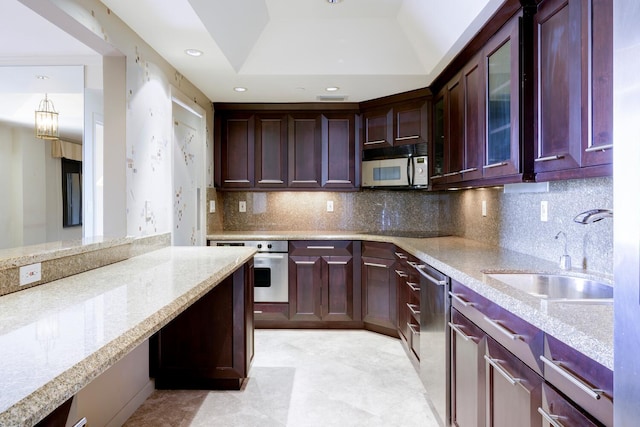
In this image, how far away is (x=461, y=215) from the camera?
11.7 ft

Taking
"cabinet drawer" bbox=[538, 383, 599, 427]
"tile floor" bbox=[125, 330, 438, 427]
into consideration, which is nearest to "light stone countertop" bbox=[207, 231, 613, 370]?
"cabinet drawer" bbox=[538, 383, 599, 427]

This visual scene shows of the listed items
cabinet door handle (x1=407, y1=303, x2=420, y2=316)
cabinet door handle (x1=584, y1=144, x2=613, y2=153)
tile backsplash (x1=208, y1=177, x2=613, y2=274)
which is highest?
cabinet door handle (x1=584, y1=144, x2=613, y2=153)

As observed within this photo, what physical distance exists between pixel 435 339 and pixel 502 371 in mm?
854

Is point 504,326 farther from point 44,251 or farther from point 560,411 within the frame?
point 44,251

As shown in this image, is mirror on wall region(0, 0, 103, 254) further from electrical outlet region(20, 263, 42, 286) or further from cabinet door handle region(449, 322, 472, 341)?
cabinet door handle region(449, 322, 472, 341)

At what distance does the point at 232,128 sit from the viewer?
4113mm

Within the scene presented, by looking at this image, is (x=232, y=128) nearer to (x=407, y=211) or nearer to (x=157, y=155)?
(x=157, y=155)

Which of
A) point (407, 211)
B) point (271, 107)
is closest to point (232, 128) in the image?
point (271, 107)

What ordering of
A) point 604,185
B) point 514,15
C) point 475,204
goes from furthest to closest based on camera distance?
1. point 475,204
2. point 514,15
3. point 604,185

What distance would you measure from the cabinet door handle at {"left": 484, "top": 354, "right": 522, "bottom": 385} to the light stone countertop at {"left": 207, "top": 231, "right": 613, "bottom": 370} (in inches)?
8.7

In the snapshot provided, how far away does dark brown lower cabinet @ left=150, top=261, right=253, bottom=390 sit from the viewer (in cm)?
254

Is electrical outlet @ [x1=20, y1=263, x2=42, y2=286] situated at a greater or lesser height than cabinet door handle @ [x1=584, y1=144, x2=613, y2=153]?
lesser

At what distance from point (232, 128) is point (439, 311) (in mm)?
2876

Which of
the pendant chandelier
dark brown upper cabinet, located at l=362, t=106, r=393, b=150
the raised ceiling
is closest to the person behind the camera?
the raised ceiling
